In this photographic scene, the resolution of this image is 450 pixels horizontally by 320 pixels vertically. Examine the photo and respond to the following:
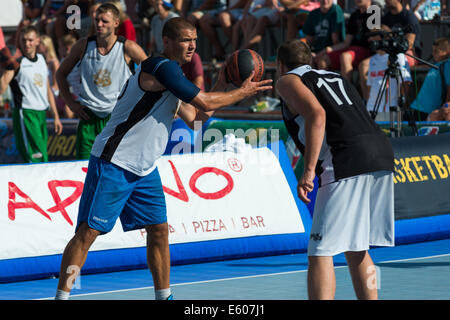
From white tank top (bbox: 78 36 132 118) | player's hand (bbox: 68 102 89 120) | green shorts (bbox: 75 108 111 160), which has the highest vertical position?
white tank top (bbox: 78 36 132 118)

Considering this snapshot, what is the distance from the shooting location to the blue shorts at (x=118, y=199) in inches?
246

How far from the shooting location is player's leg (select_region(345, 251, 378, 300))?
18.2 feet

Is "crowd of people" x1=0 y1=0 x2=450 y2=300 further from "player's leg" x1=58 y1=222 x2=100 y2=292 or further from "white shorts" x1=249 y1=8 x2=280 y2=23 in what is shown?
"white shorts" x1=249 y1=8 x2=280 y2=23

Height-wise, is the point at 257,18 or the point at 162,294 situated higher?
the point at 257,18

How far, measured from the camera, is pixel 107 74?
31.8 feet

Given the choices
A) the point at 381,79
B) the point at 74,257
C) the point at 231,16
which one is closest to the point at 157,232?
the point at 74,257

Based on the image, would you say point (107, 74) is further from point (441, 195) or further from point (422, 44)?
point (422, 44)

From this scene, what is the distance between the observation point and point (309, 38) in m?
15.0

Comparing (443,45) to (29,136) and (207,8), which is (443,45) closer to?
(207,8)

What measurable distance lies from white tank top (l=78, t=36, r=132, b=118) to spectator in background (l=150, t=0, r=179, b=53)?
664 centimetres

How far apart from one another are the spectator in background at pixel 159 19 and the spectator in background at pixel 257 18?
1.32 meters

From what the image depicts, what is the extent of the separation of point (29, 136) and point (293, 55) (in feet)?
29.1

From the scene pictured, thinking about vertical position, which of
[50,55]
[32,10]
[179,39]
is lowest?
[50,55]

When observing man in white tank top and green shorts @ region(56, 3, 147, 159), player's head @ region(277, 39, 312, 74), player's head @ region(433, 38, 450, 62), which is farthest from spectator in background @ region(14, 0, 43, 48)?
player's head @ region(277, 39, 312, 74)
